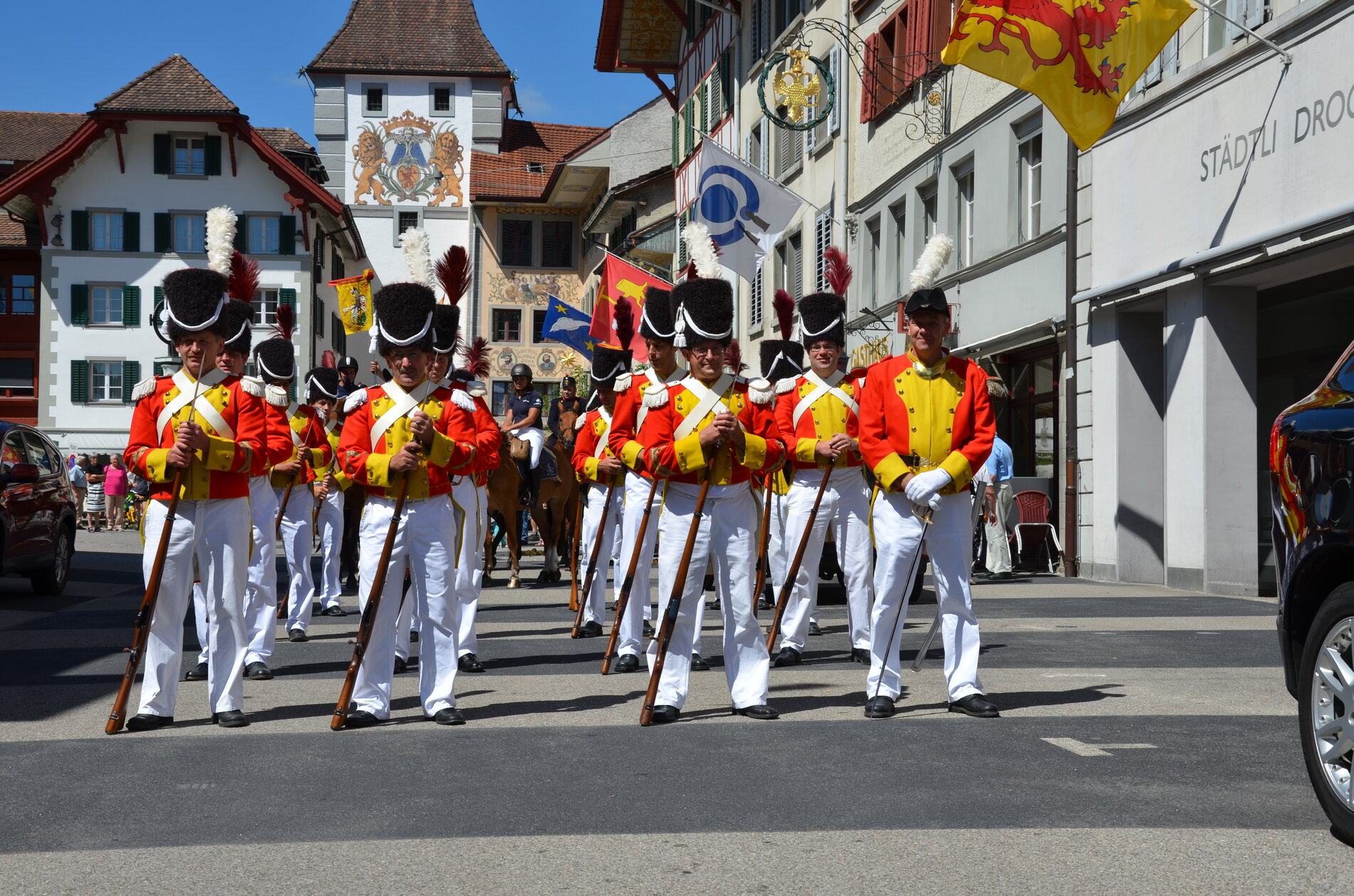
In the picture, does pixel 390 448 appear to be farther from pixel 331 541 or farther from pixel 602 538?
pixel 331 541

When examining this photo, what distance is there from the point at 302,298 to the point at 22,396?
1099 centimetres

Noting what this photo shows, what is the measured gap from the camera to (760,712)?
26.5ft

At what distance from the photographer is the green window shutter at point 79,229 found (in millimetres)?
54469

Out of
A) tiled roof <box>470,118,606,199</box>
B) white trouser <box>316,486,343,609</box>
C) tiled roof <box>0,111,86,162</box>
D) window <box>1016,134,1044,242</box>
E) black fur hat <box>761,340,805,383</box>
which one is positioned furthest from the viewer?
tiled roof <box>470,118,606,199</box>

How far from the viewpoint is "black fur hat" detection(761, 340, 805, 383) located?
12555mm

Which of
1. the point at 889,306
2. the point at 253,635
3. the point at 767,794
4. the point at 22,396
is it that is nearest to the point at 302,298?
the point at 22,396

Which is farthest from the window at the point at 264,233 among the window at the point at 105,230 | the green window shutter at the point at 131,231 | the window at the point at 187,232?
the window at the point at 105,230

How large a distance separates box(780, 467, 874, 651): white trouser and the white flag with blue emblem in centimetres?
1033

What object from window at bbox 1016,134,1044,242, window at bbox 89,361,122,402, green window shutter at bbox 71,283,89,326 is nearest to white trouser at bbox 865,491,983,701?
window at bbox 1016,134,1044,242

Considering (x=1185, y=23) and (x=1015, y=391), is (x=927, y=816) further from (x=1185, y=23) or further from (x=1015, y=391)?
(x=1015, y=391)

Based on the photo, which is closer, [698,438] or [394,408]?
[698,438]

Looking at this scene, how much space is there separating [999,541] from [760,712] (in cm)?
1188

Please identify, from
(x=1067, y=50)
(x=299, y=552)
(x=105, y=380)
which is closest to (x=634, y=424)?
(x=299, y=552)

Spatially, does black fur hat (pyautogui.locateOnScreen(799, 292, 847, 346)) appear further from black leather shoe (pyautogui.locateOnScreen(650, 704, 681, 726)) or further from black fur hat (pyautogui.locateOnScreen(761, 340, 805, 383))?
black leather shoe (pyautogui.locateOnScreen(650, 704, 681, 726))
